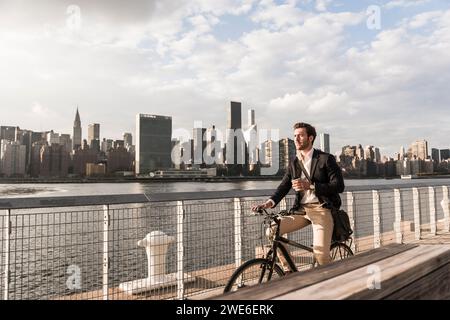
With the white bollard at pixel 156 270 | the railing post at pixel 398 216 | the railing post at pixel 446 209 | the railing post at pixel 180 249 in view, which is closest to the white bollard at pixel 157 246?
the white bollard at pixel 156 270

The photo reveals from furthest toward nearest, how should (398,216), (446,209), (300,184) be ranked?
1. (446,209)
2. (398,216)
3. (300,184)

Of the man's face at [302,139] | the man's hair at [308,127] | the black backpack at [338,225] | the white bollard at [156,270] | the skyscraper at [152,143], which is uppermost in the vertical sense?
the skyscraper at [152,143]

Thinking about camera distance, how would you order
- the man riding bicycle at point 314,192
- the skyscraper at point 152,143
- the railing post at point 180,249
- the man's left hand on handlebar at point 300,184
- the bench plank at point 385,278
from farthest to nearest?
the skyscraper at point 152,143, the railing post at point 180,249, the man riding bicycle at point 314,192, the man's left hand on handlebar at point 300,184, the bench plank at point 385,278

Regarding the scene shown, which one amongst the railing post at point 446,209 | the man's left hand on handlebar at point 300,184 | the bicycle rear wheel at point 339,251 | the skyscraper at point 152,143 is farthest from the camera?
the skyscraper at point 152,143

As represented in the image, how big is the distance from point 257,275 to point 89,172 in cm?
8068

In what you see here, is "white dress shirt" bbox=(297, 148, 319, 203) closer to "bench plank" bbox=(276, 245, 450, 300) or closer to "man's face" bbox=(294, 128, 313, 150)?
"man's face" bbox=(294, 128, 313, 150)

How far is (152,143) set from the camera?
8706cm

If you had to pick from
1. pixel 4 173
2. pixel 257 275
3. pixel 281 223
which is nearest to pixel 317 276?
pixel 257 275

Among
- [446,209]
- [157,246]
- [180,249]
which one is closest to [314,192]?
[180,249]

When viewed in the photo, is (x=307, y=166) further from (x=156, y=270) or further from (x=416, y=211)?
(x=416, y=211)

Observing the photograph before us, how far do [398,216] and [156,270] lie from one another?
4.91m

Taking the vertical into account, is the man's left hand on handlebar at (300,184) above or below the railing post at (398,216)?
above

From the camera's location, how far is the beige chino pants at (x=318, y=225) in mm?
3645

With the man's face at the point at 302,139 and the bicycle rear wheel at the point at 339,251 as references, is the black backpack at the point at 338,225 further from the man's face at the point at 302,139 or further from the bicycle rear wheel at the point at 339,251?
the bicycle rear wheel at the point at 339,251
